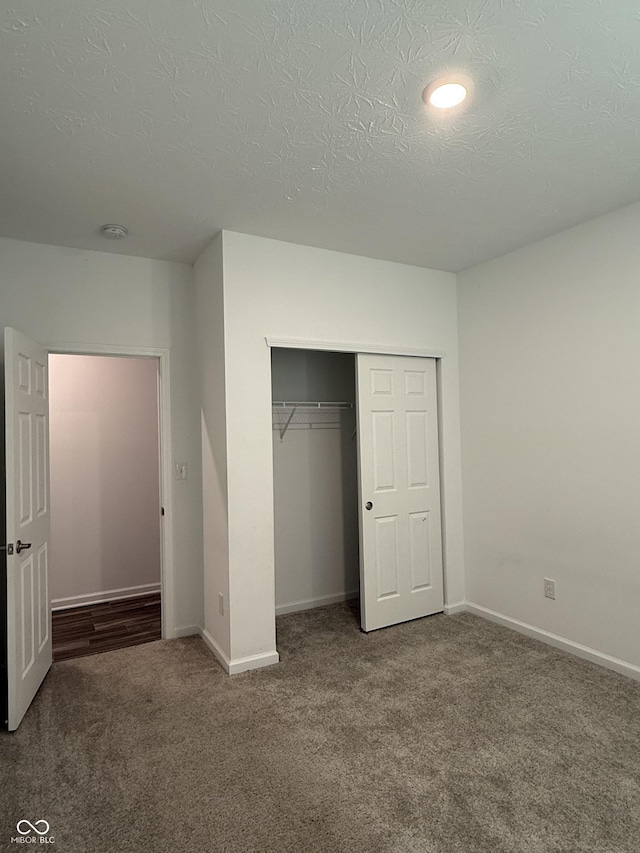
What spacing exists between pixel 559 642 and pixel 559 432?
1363 millimetres

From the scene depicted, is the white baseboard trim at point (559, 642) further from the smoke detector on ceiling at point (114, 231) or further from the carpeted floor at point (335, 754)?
the smoke detector on ceiling at point (114, 231)

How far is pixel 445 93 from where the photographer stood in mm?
1863

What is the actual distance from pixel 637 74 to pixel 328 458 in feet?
10.2

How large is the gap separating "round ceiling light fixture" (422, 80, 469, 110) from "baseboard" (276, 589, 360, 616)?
3.49 metres

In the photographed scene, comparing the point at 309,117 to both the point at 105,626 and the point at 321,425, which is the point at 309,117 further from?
the point at 105,626

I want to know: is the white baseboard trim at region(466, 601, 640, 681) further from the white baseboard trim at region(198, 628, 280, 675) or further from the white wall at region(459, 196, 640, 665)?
the white baseboard trim at region(198, 628, 280, 675)

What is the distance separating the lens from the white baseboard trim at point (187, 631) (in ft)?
11.7

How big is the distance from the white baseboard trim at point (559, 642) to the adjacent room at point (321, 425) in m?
0.03

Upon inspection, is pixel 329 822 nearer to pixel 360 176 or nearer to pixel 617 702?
pixel 617 702

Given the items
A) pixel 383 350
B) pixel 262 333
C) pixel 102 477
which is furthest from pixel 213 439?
pixel 102 477

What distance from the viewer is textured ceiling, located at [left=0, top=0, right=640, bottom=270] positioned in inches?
61.2

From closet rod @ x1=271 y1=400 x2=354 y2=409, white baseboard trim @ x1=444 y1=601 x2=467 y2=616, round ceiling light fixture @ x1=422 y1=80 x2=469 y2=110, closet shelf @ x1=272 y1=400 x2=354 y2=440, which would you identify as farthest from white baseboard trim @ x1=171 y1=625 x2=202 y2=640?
round ceiling light fixture @ x1=422 y1=80 x2=469 y2=110

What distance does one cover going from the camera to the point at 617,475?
9.69 ft

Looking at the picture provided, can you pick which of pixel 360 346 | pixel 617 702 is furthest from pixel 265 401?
pixel 617 702
